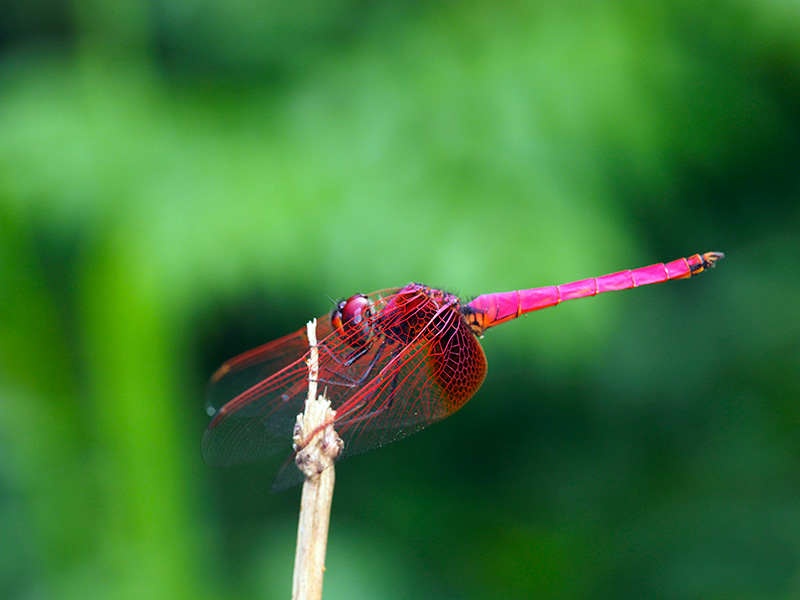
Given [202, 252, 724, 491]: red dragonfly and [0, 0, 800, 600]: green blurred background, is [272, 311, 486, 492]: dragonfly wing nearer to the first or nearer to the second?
[202, 252, 724, 491]: red dragonfly

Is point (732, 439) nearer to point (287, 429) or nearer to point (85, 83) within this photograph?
point (287, 429)

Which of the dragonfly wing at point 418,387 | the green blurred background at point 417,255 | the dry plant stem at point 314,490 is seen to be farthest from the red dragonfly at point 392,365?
the green blurred background at point 417,255

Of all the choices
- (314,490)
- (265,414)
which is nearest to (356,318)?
(265,414)

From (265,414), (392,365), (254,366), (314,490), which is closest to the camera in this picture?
(314,490)

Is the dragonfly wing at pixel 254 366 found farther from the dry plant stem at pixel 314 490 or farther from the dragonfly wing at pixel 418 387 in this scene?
the dry plant stem at pixel 314 490

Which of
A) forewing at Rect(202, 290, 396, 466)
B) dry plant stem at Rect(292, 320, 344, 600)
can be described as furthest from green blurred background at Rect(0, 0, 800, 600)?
dry plant stem at Rect(292, 320, 344, 600)

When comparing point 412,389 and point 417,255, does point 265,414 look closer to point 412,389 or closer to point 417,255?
point 412,389
